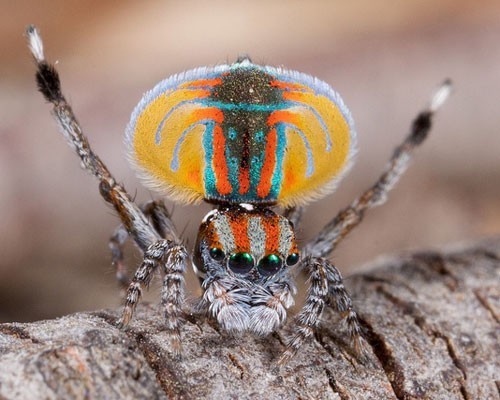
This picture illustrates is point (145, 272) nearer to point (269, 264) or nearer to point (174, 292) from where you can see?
point (174, 292)

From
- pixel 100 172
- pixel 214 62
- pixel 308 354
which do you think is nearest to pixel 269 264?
pixel 308 354

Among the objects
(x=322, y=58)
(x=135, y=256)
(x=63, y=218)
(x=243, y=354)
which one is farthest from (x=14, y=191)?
(x=243, y=354)

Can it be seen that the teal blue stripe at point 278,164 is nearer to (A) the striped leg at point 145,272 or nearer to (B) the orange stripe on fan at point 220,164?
(B) the orange stripe on fan at point 220,164

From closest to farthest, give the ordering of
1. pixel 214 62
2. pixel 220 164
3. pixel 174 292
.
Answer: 1. pixel 174 292
2. pixel 220 164
3. pixel 214 62

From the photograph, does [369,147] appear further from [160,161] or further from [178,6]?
[160,161]

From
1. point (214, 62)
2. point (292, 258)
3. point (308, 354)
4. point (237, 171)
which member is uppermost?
point (214, 62)

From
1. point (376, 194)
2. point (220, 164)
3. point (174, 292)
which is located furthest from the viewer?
point (376, 194)
